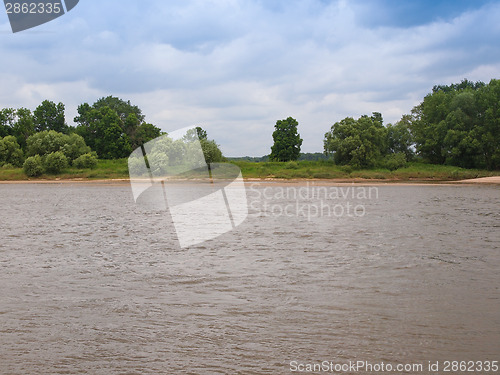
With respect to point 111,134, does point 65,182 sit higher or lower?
lower

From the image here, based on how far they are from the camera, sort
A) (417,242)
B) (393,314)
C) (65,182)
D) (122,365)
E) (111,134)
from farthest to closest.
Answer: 1. (111,134)
2. (65,182)
3. (417,242)
4. (393,314)
5. (122,365)

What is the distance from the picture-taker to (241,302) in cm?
952

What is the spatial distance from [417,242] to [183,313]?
1168 centimetres

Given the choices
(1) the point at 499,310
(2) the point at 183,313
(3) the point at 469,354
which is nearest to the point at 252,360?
(2) the point at 183,313

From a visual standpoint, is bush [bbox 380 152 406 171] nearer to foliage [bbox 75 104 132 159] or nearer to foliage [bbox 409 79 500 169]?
foliage [bbox 409 79 500 169]

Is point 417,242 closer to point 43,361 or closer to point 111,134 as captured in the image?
point 43,361

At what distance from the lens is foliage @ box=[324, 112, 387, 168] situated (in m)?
77.8

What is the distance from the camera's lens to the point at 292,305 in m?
9.34

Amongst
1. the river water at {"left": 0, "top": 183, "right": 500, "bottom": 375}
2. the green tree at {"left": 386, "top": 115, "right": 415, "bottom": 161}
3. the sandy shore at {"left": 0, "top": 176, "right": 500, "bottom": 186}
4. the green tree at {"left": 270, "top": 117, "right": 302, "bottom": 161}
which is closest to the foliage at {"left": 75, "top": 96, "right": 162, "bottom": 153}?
the sandy shore at {"left": 0, "top": 176, "right": 500, "bottom": 186}

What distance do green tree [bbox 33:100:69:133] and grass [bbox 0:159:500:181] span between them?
29461mm

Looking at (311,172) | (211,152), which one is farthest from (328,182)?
(211,152)

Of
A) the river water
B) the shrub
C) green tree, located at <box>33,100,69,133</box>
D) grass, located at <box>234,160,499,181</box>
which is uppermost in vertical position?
green tree, located at <box>33,100,69,133</box>

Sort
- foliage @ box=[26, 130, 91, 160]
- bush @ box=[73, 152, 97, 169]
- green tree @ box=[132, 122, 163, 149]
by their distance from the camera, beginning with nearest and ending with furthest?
bush @ box=[73, 152, 97, 169] < foliage @ box=[26, 130, 91, 160] < green tree @ box=[132, 122, 163, 149]

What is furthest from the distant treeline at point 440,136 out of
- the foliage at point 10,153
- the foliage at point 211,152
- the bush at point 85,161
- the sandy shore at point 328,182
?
the foliage at point 10,153
